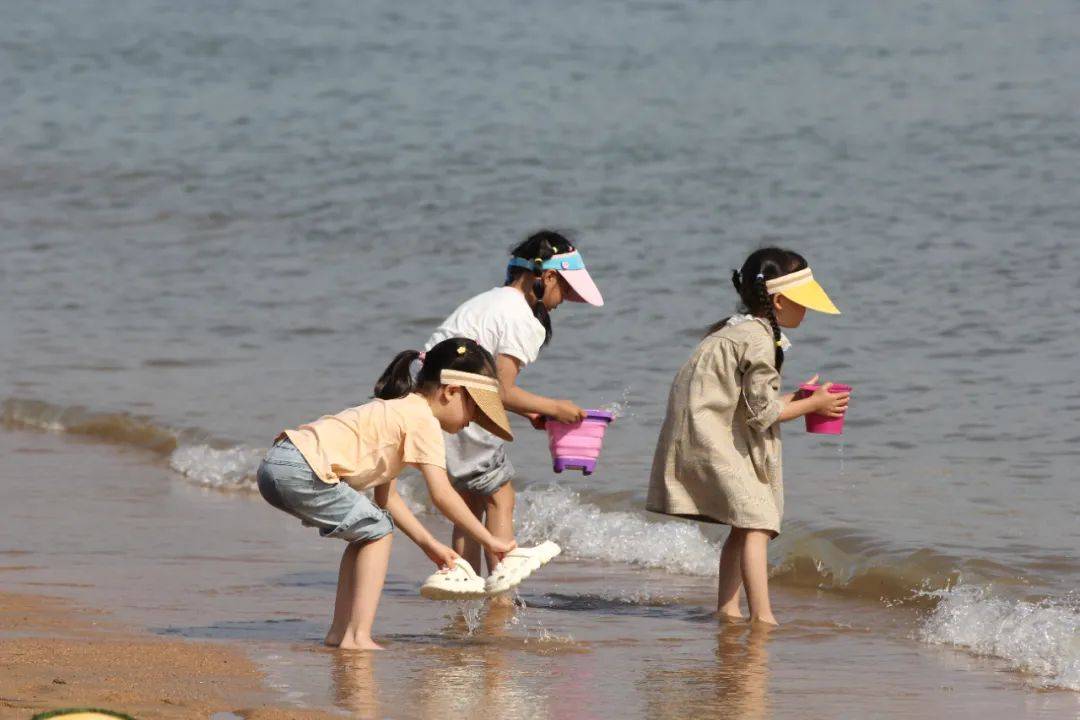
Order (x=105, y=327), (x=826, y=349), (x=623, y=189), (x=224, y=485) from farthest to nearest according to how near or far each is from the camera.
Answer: (x=623, y=189)
(x=105, y=327)
(x=826, y=349)
(x=224, y=485)

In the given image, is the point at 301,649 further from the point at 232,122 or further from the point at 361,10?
the point at 361,10

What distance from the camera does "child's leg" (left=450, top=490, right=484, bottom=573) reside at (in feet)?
20.6

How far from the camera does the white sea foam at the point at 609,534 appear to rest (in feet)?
24.2

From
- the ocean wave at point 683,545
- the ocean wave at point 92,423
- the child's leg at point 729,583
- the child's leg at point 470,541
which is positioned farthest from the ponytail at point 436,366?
the ocean wave at point 92,423

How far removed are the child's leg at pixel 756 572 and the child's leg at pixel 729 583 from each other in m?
0.11

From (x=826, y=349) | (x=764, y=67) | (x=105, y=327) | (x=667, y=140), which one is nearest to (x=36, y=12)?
(x=764, y=67)

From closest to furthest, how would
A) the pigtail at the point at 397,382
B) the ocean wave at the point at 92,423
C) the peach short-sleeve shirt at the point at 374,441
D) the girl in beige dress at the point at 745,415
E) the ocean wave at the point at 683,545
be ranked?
the peach short-sleeve shirt at the point at 374,441 < the pigtail at the point at 397,382 < the girl in beige dress at the point at 745,415 < the ocean wave at the point at 683,545 < the ocean wave at the point at 92,423

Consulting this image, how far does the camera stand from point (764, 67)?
79.1ft

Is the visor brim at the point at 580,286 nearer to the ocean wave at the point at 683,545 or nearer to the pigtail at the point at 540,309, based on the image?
the pigtail at the point at 540,309

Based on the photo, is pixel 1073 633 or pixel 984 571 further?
pixel 984 571

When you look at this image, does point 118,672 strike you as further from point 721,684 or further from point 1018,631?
point 1018,631

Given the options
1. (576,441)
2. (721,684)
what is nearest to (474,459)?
(576,441)

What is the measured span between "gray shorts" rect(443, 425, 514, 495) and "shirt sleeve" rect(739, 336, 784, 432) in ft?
3.07

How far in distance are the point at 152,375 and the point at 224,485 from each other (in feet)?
8.15
